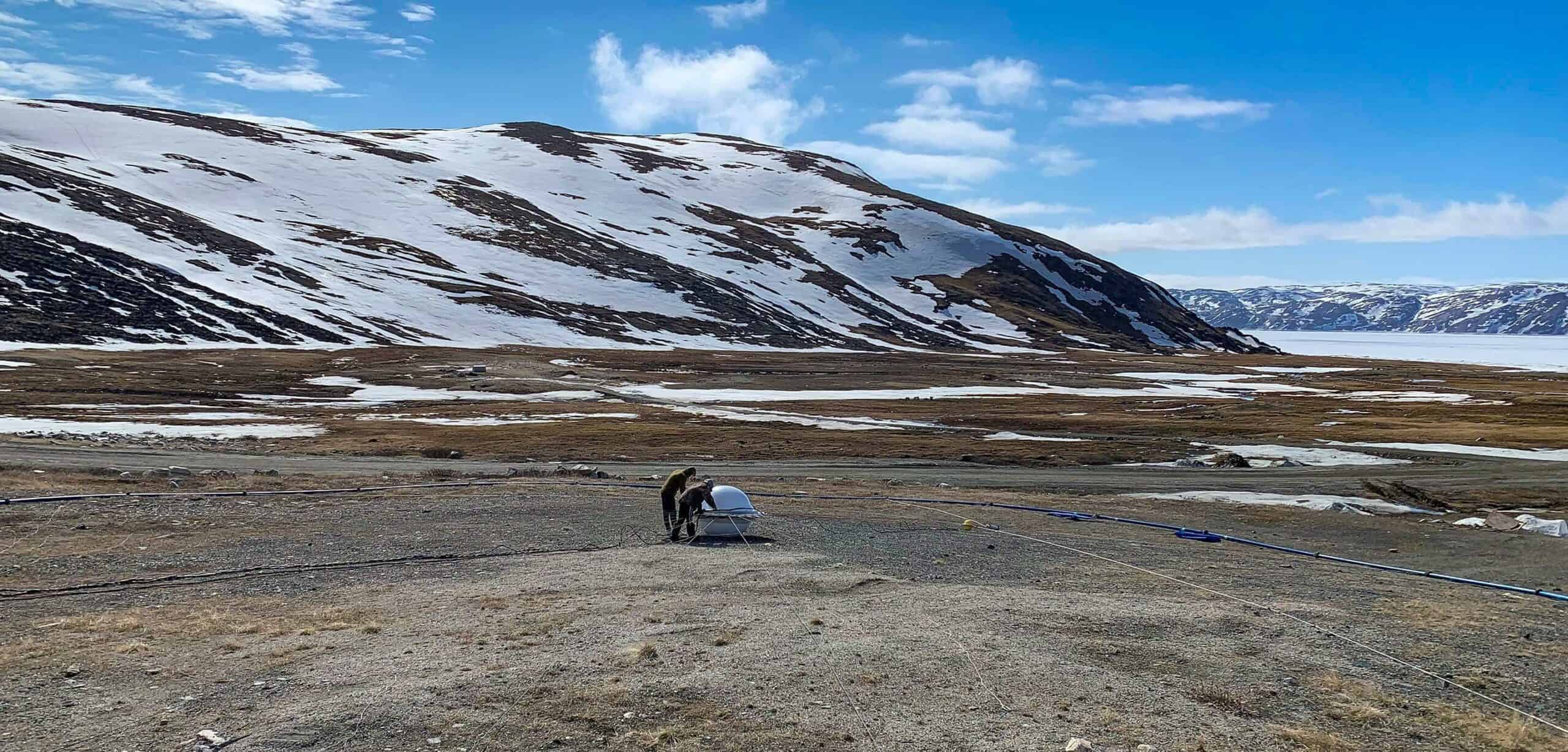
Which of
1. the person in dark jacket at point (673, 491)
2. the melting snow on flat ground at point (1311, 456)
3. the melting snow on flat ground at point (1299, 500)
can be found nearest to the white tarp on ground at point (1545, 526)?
the melting snow on flat ground at point (1299, 500)

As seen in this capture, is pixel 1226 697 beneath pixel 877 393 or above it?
above

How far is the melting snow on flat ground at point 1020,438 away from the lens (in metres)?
56.6

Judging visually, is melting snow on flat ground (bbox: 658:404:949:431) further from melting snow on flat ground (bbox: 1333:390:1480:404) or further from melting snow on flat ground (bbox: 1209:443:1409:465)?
melting snow on flat ground (bbox: 1333:390:1480:404)

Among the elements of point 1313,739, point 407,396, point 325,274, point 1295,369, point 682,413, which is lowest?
point 407,396

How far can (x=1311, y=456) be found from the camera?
165 feet

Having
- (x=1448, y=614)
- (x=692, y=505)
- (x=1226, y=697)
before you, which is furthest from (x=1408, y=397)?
(x=1226, y=697)

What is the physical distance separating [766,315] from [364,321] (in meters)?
65.2

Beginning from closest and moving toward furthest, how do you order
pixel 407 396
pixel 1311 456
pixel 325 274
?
pixel 1311 456, pixel 407 396, pixel 325 274

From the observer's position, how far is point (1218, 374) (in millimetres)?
132875

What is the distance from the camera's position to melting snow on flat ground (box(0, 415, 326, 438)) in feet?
159

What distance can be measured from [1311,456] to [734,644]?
44.1 m

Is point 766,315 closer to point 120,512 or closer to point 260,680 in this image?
point 120,512

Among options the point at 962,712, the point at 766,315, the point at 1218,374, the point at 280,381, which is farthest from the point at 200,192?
the point at 962,712

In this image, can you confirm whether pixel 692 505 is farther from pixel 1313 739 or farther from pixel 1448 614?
pixel 1313 739
